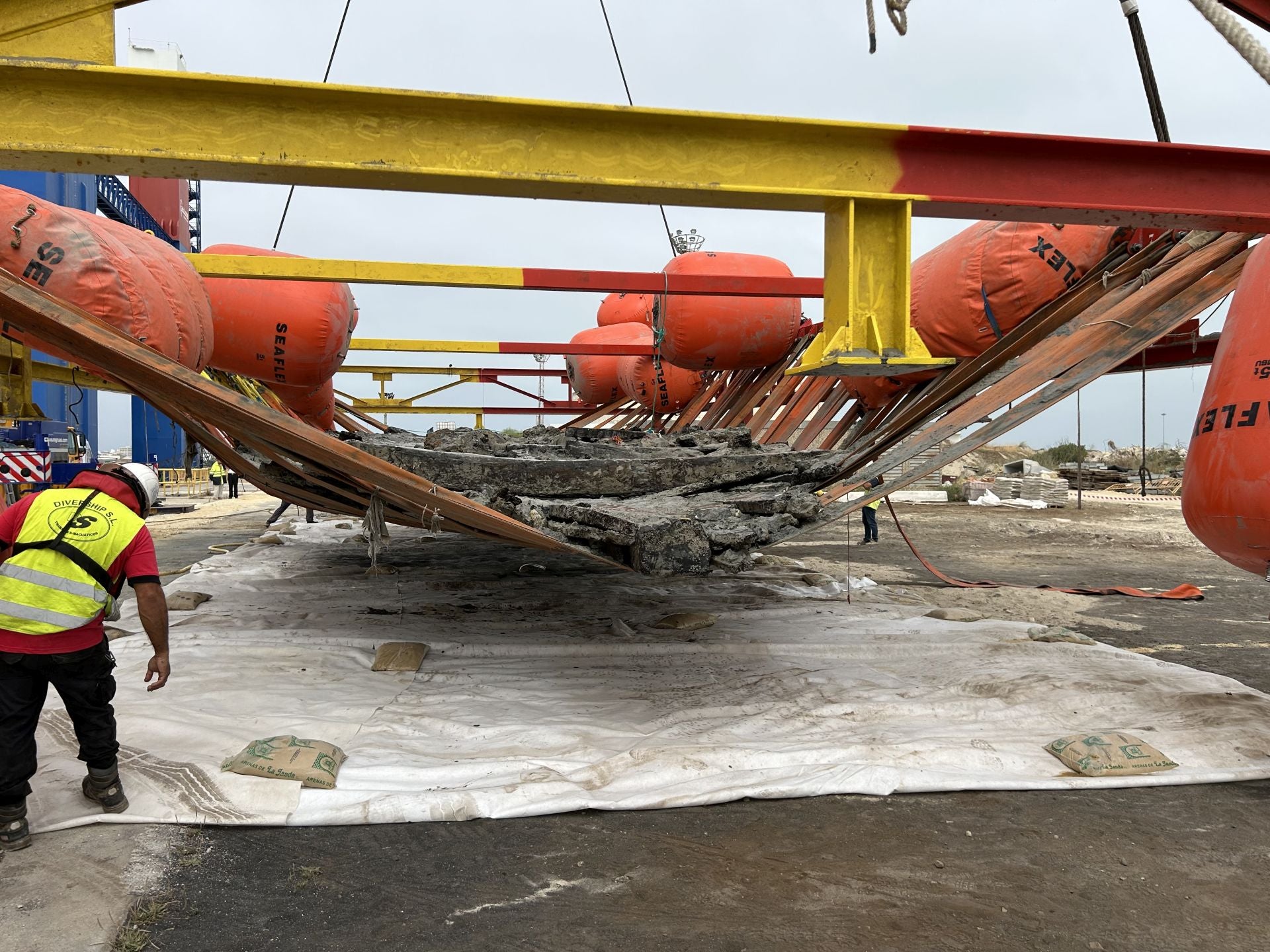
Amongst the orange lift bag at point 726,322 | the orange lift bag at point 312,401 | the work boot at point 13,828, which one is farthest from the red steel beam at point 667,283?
the work boot at point 13,828

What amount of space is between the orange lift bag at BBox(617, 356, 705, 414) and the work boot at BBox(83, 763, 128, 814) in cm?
749

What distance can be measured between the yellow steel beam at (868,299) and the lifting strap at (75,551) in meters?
2.42

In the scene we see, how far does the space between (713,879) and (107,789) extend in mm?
1955

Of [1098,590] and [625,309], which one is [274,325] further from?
[1098,590]

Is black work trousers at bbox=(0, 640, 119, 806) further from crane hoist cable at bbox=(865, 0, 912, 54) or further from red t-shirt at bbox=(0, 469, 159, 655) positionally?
crane hoist cable at bbox=(865, 0, 912, 54)

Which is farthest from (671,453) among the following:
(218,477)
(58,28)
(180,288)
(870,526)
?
(218,477)

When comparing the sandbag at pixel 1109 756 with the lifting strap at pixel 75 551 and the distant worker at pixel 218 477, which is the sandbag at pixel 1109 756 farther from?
the distant worker at pixel 218 477

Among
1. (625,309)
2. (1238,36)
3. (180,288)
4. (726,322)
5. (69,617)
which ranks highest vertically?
(625,309)

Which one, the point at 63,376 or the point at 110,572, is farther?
the point at 63,376

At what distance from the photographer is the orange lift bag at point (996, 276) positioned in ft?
14.9

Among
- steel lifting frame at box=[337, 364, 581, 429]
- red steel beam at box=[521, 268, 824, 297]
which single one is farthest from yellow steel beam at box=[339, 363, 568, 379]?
red steel beam at box=[521, 268, 824, 297]

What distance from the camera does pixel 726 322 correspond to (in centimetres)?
734

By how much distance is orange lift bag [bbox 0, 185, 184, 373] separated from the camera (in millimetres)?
3473

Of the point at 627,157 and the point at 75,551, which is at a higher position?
the point at 627,157
